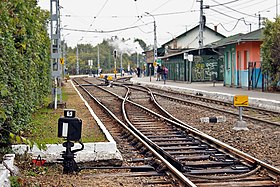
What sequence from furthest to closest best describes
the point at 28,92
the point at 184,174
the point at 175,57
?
1. the point at 175,57
2. the point at 28,92
3. the point at 184,174

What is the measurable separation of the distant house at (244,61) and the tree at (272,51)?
2192 millimetres

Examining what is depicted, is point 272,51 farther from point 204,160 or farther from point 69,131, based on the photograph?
point 69,131

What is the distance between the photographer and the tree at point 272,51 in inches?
1221

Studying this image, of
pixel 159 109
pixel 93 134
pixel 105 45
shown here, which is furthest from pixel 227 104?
pixel 105 45

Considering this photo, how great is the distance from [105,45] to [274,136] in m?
149

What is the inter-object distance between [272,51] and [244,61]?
6483mm

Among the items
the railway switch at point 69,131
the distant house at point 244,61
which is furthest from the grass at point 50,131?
the distant house at point 244,61

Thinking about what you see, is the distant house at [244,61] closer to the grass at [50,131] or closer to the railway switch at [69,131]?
the grass at [50,131]

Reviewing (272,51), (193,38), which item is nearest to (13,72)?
(272,51)

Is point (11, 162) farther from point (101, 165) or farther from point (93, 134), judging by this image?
point (93, 134)

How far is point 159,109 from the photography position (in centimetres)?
2272

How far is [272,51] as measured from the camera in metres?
31.3

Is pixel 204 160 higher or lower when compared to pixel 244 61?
lower

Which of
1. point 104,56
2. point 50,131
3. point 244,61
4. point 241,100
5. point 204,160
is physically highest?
point 104,56
